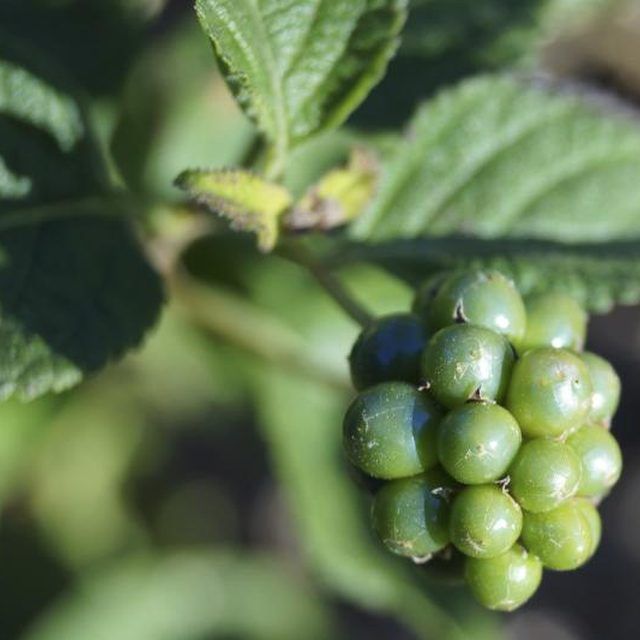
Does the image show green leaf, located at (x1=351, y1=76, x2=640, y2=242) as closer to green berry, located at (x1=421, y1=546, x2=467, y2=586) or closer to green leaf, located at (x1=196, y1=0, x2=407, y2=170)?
green leaf, located at (x1=196, y1=0, x2=407, y2=170)

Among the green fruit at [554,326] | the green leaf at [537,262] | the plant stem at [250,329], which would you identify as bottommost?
the plant stem at [250,329]

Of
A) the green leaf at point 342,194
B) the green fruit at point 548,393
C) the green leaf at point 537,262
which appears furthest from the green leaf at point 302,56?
the green fruit at point 548,393

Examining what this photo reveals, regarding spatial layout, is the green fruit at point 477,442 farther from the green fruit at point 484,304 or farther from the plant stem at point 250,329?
the plant stem at point 250,329

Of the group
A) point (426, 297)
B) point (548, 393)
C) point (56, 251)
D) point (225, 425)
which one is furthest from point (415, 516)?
point (225, 425)

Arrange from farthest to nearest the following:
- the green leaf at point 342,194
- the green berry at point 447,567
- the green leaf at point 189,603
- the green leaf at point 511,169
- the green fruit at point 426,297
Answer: the green leaf at point 189,603
the green leaf at point 511,169
the green leaf at point 342,194
the green fruit at point 426,297
the green berry at point 447,567

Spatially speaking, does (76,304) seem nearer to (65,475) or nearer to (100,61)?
(100,61)

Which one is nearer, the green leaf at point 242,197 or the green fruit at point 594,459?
the green fruit at point 594,459

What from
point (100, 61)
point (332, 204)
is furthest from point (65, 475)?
point (332, 204)
